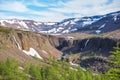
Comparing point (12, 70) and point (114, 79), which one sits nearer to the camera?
point (114, 79)

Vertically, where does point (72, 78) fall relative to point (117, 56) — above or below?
below

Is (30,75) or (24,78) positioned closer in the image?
(24,78)

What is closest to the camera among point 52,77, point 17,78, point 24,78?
point 17,78

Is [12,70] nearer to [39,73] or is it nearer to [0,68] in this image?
[0,68]

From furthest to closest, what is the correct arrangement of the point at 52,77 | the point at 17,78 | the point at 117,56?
the point at 52,77 → the point at 17,78 → the point at 117,56

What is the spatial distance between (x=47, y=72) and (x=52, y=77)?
423cm

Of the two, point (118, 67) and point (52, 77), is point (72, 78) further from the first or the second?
point (118, 67)

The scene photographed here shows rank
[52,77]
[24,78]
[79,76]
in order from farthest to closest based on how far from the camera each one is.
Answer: [79,76]
[52,77]
[24,78]

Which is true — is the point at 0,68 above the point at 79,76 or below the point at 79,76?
above

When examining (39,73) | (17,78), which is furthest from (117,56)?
(39,73)

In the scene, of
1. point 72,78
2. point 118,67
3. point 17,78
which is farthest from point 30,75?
point 118,67

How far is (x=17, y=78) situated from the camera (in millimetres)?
93625

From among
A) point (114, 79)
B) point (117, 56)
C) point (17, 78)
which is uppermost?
point (117, 56)

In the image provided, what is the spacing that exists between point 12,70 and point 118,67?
79.1 m
